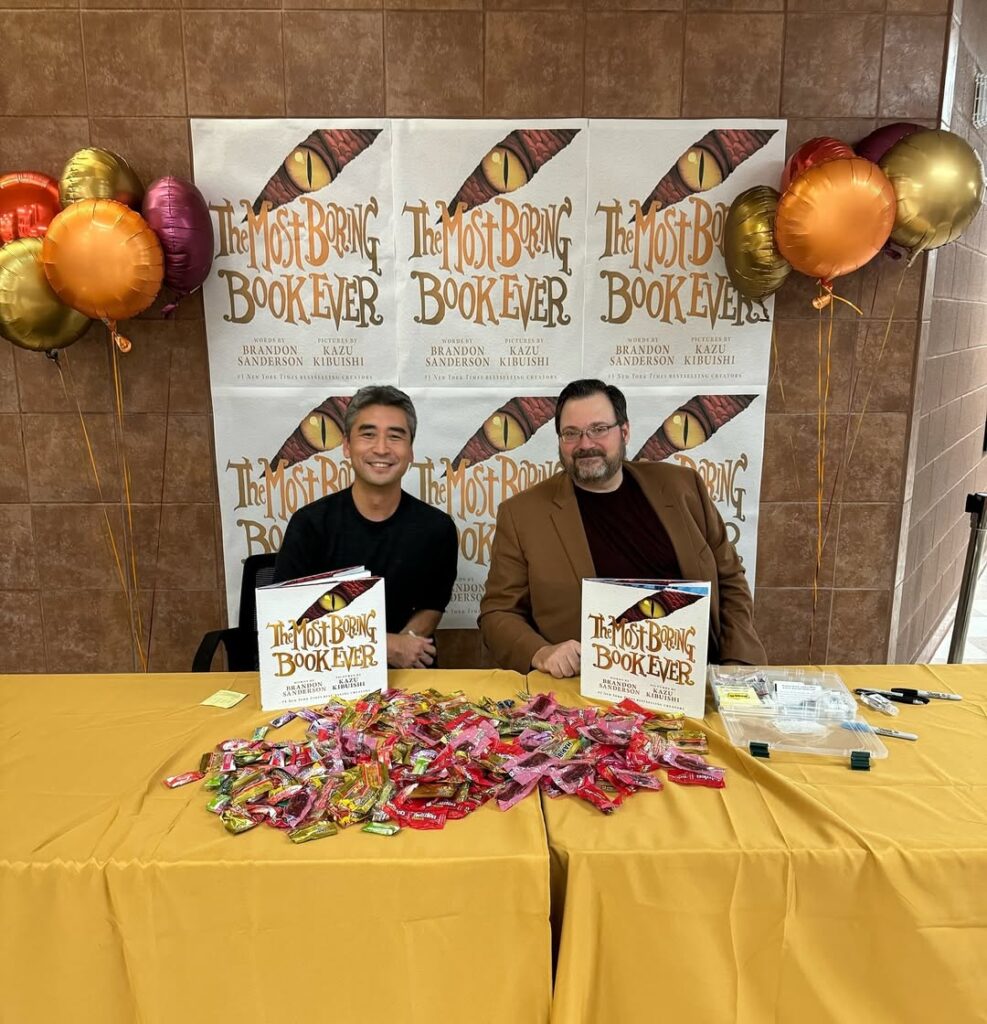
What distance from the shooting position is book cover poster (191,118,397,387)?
8.62 ft

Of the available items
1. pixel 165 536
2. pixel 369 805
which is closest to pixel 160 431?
pixel 165 536

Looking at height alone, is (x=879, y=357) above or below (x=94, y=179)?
below

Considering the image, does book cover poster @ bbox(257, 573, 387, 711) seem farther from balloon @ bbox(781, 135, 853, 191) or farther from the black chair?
balloon @ bbox(781, 135, 853, 191)

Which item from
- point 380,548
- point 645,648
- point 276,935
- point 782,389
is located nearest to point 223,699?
point 276,935

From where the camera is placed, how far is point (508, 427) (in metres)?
2.83

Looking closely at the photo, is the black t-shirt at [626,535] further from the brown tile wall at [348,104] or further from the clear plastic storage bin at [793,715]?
the brown tile wall at [348,104]

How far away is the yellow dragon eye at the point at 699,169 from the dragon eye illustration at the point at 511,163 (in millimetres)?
378

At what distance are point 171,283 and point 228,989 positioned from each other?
198cm

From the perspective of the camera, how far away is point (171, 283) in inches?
96.5

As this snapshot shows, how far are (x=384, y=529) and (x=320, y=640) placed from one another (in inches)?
31.1

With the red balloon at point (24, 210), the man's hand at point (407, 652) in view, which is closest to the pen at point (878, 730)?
the man's hand at point (407, 652)

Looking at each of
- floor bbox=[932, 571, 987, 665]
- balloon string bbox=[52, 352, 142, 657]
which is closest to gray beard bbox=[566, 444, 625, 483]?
balloon string bbox=[52, 352, 142, 657]

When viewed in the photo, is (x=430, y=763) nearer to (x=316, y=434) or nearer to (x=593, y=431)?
(x=593, y=431)

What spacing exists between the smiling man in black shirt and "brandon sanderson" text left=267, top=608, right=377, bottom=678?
62 cm
